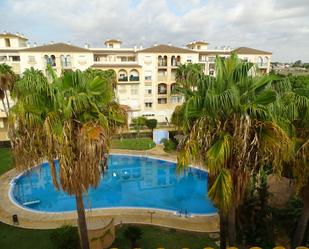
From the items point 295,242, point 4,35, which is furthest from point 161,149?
point 4,35

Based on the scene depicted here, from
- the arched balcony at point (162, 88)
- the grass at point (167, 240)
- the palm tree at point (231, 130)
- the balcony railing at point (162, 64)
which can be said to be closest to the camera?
the palm tree at point (231, 130)

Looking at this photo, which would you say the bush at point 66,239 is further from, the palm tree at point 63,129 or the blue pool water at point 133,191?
the blue pool water at point 133,191

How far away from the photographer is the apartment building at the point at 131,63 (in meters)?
41.2

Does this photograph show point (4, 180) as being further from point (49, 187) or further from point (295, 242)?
point (295, 242)

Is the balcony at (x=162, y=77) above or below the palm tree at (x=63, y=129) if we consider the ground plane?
above

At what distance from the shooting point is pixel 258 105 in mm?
6211

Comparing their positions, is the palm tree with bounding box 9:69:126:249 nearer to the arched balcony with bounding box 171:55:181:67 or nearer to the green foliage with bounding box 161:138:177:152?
the green foliage with bounding box 161:138:177:152

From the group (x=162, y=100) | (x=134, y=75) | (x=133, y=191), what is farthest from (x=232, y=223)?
(x=162, y=100)

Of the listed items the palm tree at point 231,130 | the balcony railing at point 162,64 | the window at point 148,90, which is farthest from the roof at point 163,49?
the palm tree at point 231,130

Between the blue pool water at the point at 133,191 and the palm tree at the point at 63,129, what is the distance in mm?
11900

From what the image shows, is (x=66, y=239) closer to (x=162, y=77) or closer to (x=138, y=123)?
(x=138, y=123)

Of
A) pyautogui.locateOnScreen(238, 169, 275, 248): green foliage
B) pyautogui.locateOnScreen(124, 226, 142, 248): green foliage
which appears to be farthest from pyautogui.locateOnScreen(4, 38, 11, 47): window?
pyautogui.locateOnScreen(238, 169, 275, 248): green foliage

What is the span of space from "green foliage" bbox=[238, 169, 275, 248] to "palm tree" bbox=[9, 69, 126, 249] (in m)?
7.14

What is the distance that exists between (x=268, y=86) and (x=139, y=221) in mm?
12319
